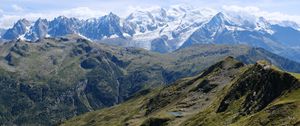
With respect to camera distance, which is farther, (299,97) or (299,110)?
(299,97)

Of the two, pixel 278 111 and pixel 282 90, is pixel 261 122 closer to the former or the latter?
pixel 278 111

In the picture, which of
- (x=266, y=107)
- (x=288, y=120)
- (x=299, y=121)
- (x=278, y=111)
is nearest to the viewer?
(x=299, y=121)

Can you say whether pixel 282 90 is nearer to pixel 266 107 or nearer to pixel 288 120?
pixel 266 107

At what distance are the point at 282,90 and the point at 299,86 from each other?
29.1 feet

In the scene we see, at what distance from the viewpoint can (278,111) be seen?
18125 cm

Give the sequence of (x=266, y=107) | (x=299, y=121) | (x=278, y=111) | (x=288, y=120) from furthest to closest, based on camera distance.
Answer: (x=266, y=107), (x=278, y=111), (x=288, y=120), (x=299, y=121)

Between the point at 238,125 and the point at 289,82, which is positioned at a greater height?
the point at 289,82

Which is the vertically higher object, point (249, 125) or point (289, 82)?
point (289, 82)

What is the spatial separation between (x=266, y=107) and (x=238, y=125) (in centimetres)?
1289

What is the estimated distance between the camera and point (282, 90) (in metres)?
199

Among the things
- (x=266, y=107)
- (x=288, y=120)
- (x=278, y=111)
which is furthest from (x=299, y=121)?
(x=266, y=107)

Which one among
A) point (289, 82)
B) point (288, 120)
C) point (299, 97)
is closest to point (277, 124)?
point (288, 120)

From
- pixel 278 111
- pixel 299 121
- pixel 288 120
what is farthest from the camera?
pixel 278 111

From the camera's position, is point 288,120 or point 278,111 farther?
point 278,111
